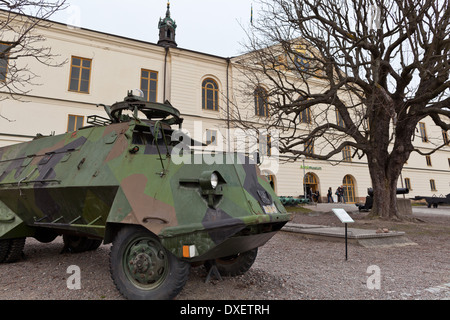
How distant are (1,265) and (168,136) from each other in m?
3.52

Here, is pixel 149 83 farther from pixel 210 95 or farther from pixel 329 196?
pixel 329 196

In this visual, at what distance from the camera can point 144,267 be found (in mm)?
2971

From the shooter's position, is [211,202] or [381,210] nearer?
[211,202]

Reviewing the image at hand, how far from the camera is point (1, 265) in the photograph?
187 inches

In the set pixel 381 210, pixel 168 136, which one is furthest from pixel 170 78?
pixel 168 136

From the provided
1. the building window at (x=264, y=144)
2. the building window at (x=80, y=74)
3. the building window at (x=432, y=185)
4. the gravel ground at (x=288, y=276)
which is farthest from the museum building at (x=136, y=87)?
the building window at (x=432, y=185)

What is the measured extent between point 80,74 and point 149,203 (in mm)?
19687

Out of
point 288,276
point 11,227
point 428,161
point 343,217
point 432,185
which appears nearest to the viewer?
point 288,276

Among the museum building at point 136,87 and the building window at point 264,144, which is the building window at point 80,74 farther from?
the building window at point 264,144

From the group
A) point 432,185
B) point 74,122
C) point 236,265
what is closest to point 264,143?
point 236,265

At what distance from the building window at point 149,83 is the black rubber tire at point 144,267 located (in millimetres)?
19152

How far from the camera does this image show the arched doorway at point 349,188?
91.2 ft
